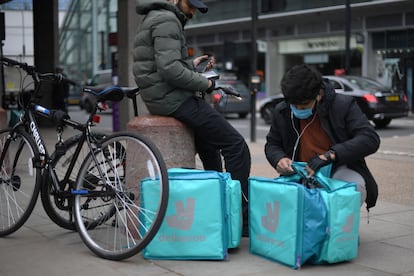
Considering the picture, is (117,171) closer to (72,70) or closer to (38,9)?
(38,9)

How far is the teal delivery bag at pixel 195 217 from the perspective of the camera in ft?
13.6

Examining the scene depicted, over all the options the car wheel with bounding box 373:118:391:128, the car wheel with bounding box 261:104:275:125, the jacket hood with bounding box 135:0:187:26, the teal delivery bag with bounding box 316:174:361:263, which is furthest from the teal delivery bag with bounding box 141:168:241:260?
the car wheel with bounding box 261:104:275:125

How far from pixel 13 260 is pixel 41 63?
15.2 meters

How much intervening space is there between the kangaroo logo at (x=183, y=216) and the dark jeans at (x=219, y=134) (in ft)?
2.19

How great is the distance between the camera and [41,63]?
738 inches

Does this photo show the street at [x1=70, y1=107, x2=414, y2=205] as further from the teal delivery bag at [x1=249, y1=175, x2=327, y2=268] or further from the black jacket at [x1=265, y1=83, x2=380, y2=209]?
the teal delivery bag at [x1=249, y1=175, x2=327, y2=268]

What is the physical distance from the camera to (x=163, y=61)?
451 centimetres

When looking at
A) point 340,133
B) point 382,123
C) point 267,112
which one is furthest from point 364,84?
point 340,133

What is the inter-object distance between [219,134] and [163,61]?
2.25ft

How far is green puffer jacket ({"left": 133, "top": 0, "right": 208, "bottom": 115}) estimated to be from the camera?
4.53 meters

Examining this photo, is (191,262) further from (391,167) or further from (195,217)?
(391,167)

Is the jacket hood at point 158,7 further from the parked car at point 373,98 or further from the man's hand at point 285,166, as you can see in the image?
the parked car at point 373,98

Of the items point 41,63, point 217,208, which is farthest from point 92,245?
point 41,63

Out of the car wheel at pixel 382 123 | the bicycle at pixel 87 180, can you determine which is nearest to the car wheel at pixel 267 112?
the car wheel at pixel 382 123
